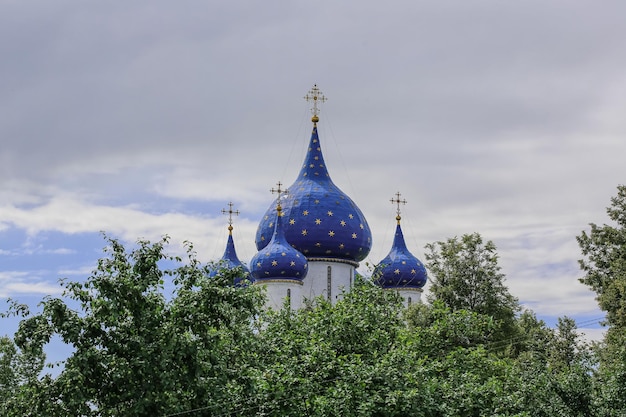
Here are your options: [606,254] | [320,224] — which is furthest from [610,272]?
[320,224]

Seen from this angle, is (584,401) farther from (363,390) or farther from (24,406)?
(24,406)

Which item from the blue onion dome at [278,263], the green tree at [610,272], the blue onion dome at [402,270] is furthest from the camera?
the blue onion dome at [402,270]

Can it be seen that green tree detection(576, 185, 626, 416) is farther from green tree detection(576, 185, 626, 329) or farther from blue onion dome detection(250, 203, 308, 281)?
blue onion dome detection(250, 203, 308, 281)

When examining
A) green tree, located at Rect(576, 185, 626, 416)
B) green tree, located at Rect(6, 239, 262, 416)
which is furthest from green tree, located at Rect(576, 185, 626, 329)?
green tree, located at Rect(6, 239, 262, 416)

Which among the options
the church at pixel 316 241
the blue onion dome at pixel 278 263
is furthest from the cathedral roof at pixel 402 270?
the blue onion dome at pixel 278 263

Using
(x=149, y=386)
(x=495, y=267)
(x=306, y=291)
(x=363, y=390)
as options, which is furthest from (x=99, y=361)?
(x=306, y=291)

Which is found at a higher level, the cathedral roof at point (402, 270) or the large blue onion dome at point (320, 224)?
the large blue onion dome at point (320, 224)

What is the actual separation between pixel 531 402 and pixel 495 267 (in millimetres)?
15705

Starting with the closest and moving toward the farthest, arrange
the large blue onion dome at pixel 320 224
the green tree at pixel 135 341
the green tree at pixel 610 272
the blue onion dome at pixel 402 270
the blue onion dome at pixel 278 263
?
the green tree at pixel 135 341, the green tree at pixel 610 272, the blue onion dome at pixel 278 263, the large blue onion dome at pixel 320 224, the blue onion dome at pixel 402 270

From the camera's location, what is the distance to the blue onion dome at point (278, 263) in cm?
4838

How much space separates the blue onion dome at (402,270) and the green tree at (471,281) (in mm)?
15119

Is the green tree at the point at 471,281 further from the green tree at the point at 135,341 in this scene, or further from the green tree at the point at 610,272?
the green tree at the point at 135,341

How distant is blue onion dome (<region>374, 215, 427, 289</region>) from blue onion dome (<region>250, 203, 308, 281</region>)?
20.2 ft

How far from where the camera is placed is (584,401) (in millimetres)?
21969
